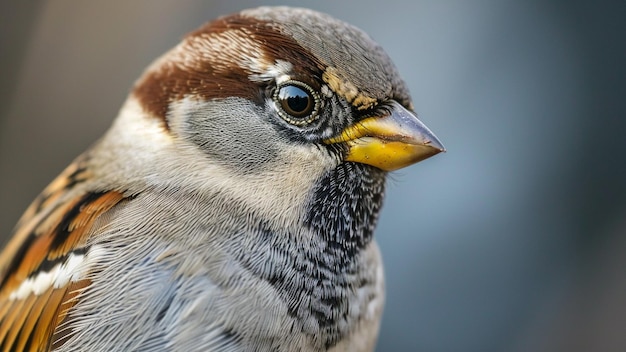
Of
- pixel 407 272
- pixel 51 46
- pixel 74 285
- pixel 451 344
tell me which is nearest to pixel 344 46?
pixel 74 285

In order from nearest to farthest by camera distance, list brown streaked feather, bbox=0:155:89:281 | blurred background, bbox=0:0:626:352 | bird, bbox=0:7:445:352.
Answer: bird, bbox=0:7:445:352, brown streaked feather, bbox=0:155:89:281, blurred background, bbox=0:0:626:352

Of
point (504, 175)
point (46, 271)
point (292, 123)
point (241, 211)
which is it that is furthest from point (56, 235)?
point (504, 175)

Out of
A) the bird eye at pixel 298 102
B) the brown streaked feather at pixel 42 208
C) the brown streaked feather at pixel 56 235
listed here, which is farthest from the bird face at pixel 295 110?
the brown streaked feather at pixel 42 208

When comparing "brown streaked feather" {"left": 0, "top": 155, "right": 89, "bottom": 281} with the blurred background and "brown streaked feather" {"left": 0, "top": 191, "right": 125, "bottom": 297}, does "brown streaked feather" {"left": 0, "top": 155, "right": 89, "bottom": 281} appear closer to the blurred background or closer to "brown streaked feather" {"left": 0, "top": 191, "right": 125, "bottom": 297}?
"brown streaked feather" {"left": 0, "top": 191, "right": 125, "bottom": 297}

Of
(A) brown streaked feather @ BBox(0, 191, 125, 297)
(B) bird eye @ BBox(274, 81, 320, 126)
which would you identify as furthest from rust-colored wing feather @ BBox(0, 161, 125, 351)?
(B) bird eye @ BBox(274, 81, 320, 126)

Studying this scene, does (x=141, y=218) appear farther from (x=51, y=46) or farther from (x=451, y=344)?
(x=51, y=46)

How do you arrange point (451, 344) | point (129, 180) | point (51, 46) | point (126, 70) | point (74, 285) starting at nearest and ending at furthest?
point (74, 285) < point (129, 180) < point (451, 344) < point (51, 46) < point (126, 70)
